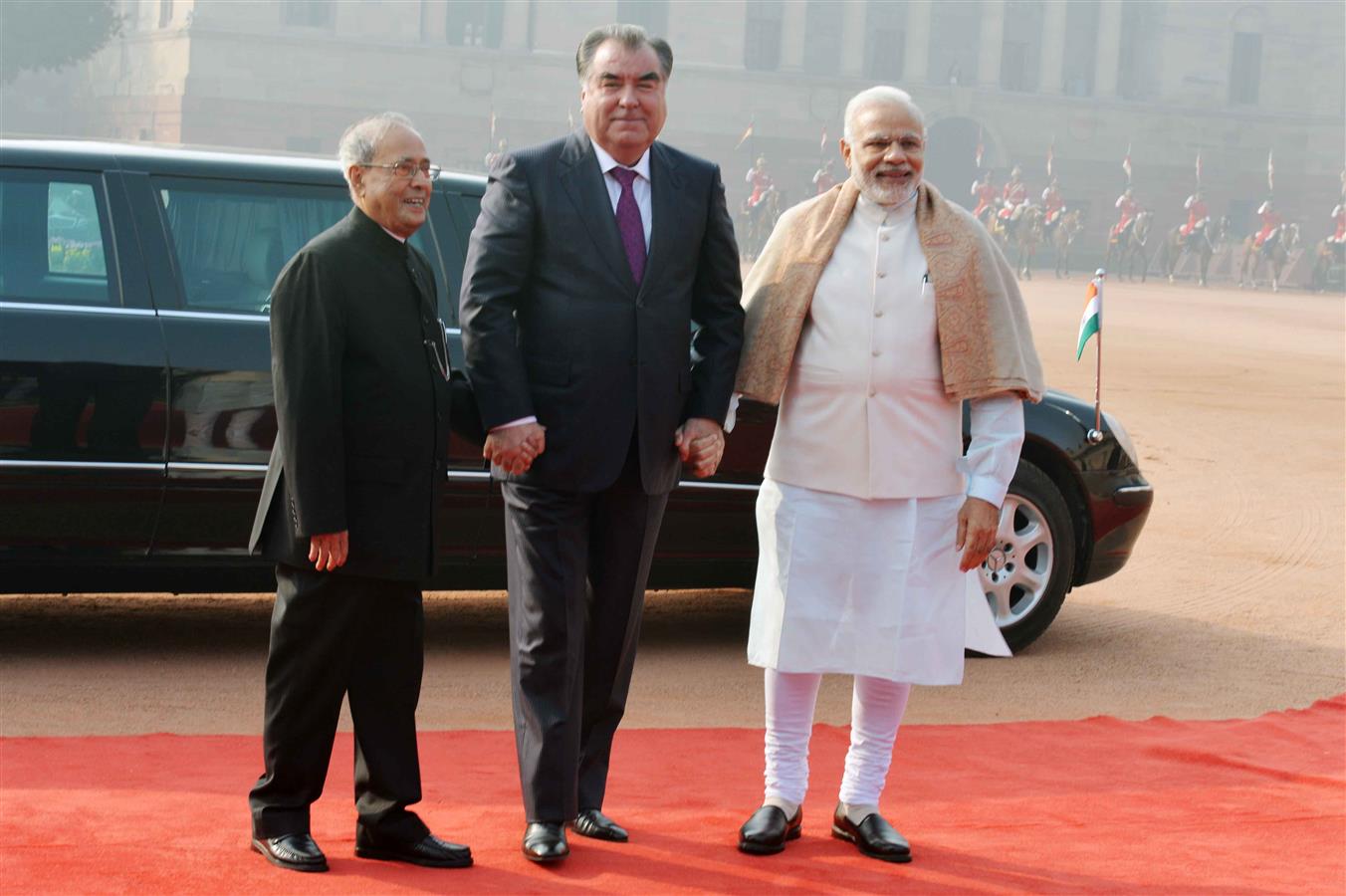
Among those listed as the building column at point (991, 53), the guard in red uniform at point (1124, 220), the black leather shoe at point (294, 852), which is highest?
the building column at point (991, 53)

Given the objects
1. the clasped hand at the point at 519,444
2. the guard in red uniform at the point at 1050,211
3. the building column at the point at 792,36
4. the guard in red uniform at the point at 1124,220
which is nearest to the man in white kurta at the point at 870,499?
the clasped hand at the point at 519,444

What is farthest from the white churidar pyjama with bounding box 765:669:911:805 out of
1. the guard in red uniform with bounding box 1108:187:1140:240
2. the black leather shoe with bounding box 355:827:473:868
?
the guard in red uniform with bounding box 1108:187:1140:240

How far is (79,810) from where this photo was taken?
4.72m

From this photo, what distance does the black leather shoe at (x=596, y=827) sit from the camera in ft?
15.3

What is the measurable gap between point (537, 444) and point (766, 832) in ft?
3.58

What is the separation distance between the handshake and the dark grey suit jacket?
0.05 m

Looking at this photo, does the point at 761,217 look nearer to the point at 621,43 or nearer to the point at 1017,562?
the point at 1017,562

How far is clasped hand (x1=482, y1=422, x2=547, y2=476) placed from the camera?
4.41 m

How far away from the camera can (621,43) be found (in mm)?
4457

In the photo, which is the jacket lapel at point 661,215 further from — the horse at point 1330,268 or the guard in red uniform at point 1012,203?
the horse at point 1330,268

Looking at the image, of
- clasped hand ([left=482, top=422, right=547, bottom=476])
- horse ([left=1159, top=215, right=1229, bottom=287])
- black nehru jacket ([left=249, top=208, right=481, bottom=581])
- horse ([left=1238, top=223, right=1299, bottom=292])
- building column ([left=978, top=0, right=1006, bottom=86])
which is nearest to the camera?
black nehru jacket ([left=249, top=208, right=481, bottom=581])

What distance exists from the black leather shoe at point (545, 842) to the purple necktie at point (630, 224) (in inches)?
51.3

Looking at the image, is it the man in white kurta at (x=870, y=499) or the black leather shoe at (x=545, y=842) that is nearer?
the black leather shoe at (x=545, y=842)

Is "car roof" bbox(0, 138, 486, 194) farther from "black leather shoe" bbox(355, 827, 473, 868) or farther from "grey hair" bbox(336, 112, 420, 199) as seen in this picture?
"black leather shoe" bbox(355, 827, 473, 868)
